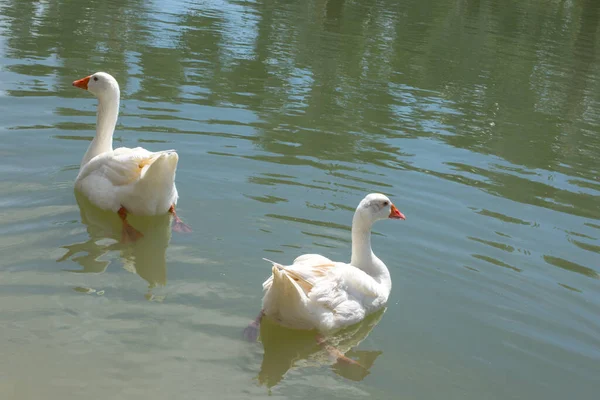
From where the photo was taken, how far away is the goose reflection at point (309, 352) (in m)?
6.04

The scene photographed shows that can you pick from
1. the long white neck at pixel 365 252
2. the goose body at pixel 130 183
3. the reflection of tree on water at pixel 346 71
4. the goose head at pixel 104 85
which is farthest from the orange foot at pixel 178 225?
the reflection of tree on water at pixel 346 71

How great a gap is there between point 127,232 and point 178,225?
571 millimetres

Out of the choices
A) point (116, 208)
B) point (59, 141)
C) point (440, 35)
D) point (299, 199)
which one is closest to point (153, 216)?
point (116, 208)

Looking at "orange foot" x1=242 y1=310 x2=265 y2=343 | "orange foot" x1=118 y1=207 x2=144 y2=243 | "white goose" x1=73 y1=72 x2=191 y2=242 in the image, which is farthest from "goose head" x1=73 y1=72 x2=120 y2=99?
"orange foot" x1=242 y1=310 x2=265 y2=343

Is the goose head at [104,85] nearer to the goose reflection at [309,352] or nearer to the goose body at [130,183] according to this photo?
the goose body at [130,183]

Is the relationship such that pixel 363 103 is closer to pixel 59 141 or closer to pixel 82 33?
pixel 59 141

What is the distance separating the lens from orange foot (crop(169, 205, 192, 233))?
27.5ft

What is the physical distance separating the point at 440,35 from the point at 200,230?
17.1 metres

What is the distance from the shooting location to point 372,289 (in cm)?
688

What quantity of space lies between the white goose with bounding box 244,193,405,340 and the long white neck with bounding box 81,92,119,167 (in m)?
3.60

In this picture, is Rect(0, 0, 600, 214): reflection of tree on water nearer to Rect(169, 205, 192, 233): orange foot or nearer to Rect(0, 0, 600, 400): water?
Rect(0, 0, 600, 400): water

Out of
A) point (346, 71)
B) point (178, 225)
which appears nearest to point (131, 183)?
point (178, 225)

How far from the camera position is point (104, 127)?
937 centimetres

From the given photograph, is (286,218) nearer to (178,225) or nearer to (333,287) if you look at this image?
(178,225)
